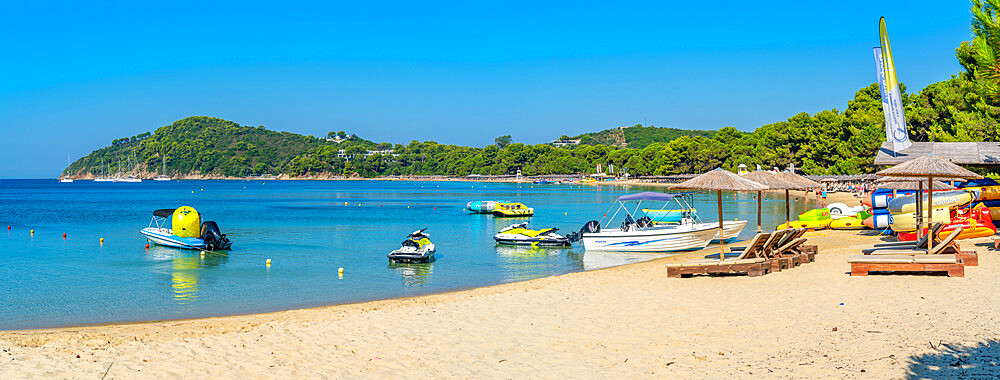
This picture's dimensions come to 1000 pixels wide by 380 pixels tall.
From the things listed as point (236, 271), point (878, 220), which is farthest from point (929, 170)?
point (236, 271)

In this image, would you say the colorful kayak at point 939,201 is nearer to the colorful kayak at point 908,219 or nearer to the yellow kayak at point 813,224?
the colorful kayak at point 908,219

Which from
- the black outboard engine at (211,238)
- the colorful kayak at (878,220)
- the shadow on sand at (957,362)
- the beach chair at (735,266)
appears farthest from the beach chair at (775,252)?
the black outboard engine at (211,238)

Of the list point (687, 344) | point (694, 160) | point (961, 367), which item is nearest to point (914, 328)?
point (961, 367)

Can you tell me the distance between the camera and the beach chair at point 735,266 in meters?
13.8

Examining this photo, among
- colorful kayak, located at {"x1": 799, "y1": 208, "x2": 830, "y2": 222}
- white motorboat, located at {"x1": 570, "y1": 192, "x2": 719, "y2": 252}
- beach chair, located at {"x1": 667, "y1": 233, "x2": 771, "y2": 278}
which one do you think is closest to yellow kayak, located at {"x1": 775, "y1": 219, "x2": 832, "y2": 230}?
colorful kayak, located at {"x1": 799, "y1": 208, "x2": 830, "y2": 222}

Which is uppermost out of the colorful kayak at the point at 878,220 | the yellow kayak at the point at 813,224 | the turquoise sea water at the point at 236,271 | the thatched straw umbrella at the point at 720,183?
the thatched straw umbrella at the point at 720,183

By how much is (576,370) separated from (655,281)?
6921 mm

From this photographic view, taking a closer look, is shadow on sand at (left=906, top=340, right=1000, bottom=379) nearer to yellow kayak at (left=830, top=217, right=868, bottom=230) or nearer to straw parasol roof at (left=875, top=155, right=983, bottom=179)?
straw parasol roof at (left=875, top=155, right=983, bottom=179)

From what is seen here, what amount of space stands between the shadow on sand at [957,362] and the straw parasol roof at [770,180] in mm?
13366

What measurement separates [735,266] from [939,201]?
1042 centimetres

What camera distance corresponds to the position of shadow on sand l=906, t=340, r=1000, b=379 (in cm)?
646

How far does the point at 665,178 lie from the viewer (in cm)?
13450

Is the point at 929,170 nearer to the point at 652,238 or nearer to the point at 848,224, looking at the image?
the point at 652,238

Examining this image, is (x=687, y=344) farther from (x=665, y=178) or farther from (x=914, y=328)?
(x=665, y=178)
